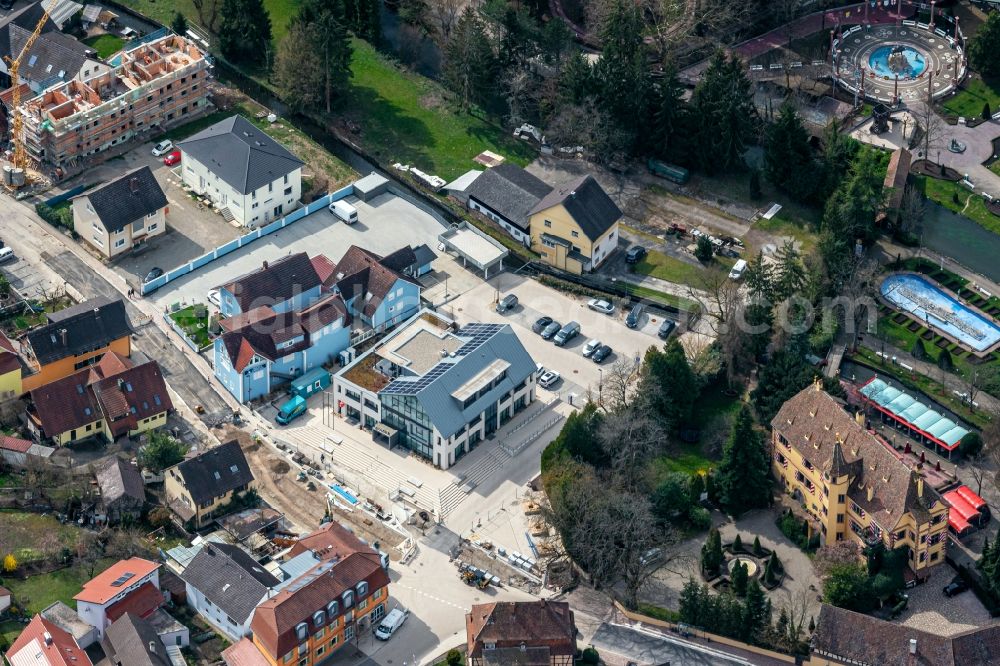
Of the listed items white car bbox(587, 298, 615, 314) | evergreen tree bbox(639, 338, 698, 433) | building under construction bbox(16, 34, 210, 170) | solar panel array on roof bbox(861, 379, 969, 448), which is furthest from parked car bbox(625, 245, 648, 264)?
building under construction bbox(16, 34, 210, 170)

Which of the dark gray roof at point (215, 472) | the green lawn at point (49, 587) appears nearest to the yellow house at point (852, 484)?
the dark gray roof at point (215, 472)

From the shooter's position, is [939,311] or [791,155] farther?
[791,155]

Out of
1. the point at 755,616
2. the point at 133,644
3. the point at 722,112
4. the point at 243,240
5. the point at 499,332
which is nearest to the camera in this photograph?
the point at 133,644

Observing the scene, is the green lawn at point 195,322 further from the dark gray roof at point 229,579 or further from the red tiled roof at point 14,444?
the dark gray roof at point 229,579

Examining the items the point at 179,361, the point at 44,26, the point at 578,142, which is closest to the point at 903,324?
the point at 578,142

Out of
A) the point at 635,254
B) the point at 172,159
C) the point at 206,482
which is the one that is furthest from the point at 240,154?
the point at 206,482

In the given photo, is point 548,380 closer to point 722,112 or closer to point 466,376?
point 466,376
